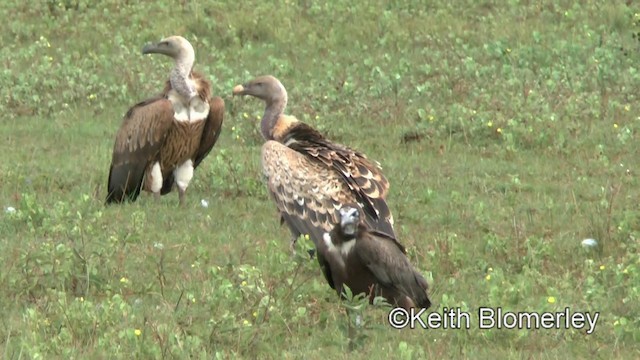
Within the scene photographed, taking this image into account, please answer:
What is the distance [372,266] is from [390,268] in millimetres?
95

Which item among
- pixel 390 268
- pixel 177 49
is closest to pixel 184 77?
pixel 177 49

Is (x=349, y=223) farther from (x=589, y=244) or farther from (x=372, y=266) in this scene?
(x=589, y=244)

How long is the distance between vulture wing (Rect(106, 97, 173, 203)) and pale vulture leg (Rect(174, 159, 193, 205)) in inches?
9.7

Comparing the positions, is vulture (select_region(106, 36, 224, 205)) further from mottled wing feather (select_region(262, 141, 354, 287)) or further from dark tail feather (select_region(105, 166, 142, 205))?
mottled wing feather (select_region(262, 141, 354, 287))

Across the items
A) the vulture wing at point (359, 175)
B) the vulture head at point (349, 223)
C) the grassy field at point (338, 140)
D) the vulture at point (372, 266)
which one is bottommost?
the grassy field at point (338, 140)

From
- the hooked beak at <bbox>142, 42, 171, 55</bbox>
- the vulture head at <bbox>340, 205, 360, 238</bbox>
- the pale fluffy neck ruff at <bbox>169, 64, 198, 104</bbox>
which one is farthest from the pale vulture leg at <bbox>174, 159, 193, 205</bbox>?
the vulture head at <bbox>340, 205, 360, 238</bbox>

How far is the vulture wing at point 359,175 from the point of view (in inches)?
327

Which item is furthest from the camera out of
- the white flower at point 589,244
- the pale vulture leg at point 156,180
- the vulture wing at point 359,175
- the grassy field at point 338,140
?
the pale vulture leg at point 156,180

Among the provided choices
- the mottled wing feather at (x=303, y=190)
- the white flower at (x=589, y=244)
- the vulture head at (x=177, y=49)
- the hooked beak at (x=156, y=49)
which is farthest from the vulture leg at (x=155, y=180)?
the white flower at (x=589, y=244)

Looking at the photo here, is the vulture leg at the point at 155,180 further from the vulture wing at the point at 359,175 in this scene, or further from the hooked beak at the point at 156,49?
the vulture wing at the point at 359,175

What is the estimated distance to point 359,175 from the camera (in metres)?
8.59

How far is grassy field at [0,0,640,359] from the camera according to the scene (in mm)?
7250

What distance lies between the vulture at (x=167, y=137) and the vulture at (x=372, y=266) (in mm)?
3466

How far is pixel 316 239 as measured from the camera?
8414mm
